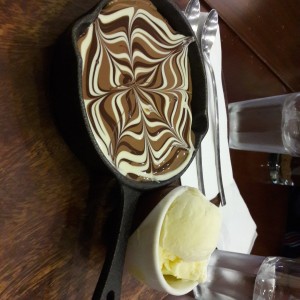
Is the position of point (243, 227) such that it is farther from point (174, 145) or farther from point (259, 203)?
point (174, 145)

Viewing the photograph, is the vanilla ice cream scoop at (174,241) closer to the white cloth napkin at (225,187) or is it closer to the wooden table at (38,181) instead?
the wooden table at (38,181)

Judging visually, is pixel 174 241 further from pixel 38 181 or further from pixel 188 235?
pixel 38 181

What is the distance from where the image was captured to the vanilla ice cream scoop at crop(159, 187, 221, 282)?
0.70m

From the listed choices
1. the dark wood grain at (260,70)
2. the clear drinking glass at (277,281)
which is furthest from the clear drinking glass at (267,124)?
the clear drinking glass at (277,281)

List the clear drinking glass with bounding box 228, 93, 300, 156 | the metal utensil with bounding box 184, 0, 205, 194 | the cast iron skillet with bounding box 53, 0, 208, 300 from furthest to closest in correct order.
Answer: the clear drinking glass with bounding box 228, 93, 300, 156 < the metal utensil with bounding box 184, 0, 205, 194 < the cast iron skillet with bounding box 53, 0, 208, 300

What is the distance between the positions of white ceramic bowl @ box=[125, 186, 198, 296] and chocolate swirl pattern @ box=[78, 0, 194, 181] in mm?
58

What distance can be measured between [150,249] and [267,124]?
0.59 m

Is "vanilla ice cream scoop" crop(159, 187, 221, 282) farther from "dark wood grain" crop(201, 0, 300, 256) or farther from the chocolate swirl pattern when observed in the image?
"dark wood grain" crop(201, 0, 300, 256)

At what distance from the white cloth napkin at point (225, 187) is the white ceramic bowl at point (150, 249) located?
27cm

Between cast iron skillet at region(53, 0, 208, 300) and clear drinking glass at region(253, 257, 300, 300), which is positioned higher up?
cast iron skillet at region(53, 0, 208, 300)

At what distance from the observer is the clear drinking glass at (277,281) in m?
1.00

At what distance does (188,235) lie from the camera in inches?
27.7

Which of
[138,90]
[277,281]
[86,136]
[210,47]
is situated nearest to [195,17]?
[210,47]

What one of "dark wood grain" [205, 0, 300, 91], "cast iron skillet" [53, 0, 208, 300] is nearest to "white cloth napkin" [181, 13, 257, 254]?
"dark wood grain" [205, 0, 300, 91]
